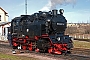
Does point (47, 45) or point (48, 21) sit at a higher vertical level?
point (48, 21)

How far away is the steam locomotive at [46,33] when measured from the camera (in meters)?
21.5

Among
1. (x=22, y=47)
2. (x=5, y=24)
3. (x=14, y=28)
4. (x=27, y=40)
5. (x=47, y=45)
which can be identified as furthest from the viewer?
(x=5, y=24)

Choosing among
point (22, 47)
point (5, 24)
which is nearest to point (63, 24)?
point (22, 47)

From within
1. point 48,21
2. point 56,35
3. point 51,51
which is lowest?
point 51,51

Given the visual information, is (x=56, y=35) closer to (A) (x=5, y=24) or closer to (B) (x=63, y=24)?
(B) (x=63, y=24)

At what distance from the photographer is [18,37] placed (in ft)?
88.4

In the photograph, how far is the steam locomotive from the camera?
70.5 feet

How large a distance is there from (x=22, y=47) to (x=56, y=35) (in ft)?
21.4

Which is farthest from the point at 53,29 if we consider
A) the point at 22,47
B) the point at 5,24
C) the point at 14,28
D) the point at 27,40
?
the point at 5,24

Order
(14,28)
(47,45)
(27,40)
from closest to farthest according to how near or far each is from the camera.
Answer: (47,45), (27,40), (14,28)

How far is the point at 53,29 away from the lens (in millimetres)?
22234

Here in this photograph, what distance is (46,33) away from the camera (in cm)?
2233

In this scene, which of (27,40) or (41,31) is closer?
(41,31)

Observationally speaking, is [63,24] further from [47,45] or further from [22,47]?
[22,47]
